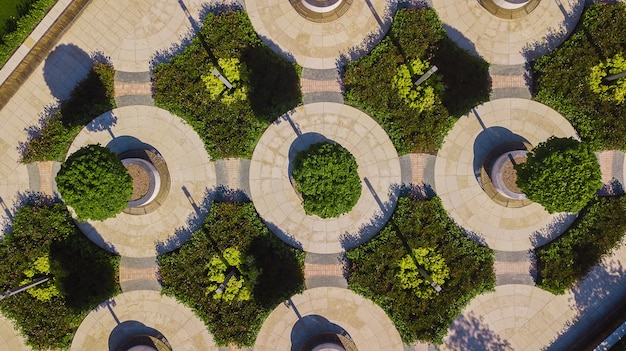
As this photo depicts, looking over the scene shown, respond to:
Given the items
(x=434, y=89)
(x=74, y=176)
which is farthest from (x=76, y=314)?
(x=434, y=89)

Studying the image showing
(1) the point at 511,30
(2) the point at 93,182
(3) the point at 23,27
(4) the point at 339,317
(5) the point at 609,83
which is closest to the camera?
(2) the point at 93,182

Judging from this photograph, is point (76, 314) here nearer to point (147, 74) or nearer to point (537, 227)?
point (147, 74)

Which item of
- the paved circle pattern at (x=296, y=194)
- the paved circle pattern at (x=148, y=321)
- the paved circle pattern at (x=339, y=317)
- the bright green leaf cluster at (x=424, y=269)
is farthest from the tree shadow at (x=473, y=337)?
the paved circle pattern at (x=148, y=321)

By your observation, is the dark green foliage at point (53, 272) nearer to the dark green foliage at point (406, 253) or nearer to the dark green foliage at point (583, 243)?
the dark green foliage at point (406, 253)

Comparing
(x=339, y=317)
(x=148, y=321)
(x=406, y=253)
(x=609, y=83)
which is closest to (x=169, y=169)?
(x=148, y=321)

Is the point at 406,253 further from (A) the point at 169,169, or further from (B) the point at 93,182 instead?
(B) the point at 93,182
